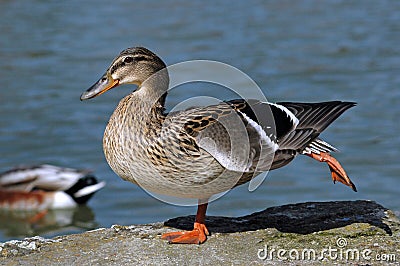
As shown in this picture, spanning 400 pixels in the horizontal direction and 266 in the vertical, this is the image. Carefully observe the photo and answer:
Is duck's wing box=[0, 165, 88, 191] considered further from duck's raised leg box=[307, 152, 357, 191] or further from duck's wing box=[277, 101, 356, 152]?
duck's raised leg box=[307, 152, 357, 191]

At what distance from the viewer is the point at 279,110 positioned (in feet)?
16.9

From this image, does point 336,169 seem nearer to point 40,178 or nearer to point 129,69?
point 129,69

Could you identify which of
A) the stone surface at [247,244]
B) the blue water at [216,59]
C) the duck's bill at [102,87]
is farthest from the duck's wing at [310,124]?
the blue water at [216,59]

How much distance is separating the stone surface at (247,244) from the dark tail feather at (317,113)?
622mm

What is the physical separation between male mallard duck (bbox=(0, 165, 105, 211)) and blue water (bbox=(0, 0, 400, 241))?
0.27m

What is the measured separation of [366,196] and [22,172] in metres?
4.27

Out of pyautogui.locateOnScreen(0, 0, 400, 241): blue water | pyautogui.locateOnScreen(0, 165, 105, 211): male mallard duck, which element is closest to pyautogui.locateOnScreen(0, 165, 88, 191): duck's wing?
pyautogui.locateOnScreen(0, 165, 105, 211): male mallard duck

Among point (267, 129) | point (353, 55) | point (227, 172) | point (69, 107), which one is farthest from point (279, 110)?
point (353, 55)

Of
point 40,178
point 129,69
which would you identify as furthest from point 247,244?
point 40,178

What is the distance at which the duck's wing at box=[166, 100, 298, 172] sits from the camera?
4.80 m

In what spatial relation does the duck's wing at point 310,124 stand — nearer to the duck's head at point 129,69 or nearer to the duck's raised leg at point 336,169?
the duck's raised leg at point 336,169

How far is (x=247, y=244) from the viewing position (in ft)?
16.1

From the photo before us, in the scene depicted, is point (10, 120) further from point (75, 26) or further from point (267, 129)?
point (267, 129)

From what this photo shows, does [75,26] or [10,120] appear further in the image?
[75,26]
